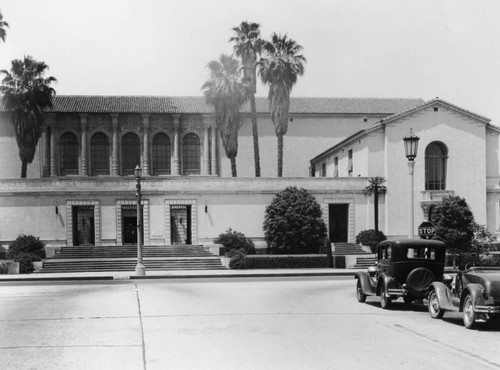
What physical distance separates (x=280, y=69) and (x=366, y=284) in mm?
32699

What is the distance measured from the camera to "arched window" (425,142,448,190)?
48188mm

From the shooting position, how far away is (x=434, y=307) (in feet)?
49.8

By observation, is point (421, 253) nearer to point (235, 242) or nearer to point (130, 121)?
point (235, 242)

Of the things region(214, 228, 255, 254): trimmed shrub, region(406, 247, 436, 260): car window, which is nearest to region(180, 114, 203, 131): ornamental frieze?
region(214, 228, 255, 254): trimmed shrub

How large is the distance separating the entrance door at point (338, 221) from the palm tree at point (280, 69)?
800cm

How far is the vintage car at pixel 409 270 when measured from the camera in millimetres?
16703

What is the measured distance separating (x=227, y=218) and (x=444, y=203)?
14.4 m

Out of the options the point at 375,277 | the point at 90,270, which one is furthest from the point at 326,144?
the point at 375,277

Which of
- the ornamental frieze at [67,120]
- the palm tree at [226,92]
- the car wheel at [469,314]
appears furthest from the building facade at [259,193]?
the car wheel at [469,314]

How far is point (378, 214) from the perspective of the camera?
47.4 metres

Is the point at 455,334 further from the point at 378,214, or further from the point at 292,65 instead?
the point at 292,65

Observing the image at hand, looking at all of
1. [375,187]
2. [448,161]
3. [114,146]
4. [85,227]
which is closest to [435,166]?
[448,161]

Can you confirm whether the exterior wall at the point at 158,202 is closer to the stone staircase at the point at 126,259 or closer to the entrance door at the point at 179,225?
the stone staircase at the point at 126,259

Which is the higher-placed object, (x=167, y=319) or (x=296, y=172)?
(x=296, y=172)
